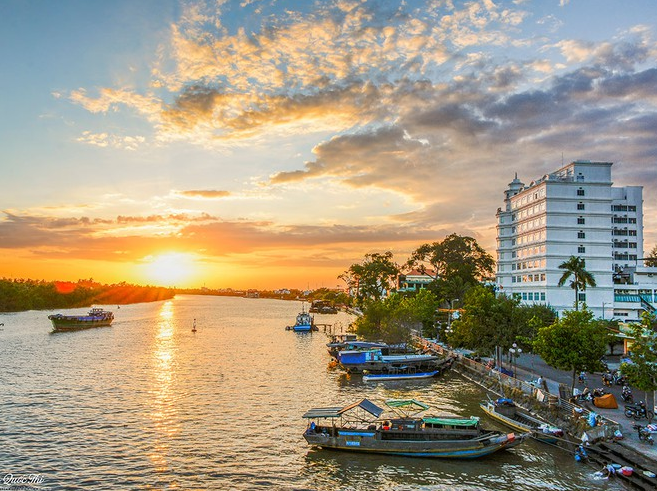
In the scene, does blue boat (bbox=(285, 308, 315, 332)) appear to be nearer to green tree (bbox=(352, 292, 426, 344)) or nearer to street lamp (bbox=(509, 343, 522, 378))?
green tree (bbox=(352, 292, 426, 344))

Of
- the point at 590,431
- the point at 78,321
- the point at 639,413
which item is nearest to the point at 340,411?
the point at 590,431

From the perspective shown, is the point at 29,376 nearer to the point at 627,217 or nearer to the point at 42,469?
the point at 42,469

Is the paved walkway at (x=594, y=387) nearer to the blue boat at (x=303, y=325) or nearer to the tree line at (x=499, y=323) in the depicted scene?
the tree line at (x=499, y=323)

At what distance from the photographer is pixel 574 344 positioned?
144ft

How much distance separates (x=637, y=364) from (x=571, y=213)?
68091 millimetres

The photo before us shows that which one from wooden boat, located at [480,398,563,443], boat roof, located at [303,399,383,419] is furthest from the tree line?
boat roof, located at [303,399,383,419]

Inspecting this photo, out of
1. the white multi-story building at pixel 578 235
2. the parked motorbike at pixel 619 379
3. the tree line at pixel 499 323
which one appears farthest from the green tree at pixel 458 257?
the parked motorbike at pixel 619 379

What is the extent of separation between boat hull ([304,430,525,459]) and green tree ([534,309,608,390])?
36.0 feet

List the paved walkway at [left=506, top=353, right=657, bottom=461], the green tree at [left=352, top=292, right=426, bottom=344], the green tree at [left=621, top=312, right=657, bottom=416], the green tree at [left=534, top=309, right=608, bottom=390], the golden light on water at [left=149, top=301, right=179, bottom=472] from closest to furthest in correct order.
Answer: the paved walkway at [left=506, top=353, right=657, bottom=461] → the green tree at [left=621, top=312, right=657, bottom=416] → the golden light on water at [left=149, top=301, right=179, bottom=472] → the green tree at [left=534, top=309, right=608, bottom=390] → the green tree at [left=352, top=292, right=426, bottom=344]

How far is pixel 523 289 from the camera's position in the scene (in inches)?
4222

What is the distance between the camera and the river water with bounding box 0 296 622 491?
32281 mm

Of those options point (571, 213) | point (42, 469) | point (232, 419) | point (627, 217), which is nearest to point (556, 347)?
point (232, 419)

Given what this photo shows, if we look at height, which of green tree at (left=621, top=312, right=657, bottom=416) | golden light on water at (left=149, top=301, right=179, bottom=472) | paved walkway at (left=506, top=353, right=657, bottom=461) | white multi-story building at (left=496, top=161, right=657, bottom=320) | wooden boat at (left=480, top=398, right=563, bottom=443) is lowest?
A: golden light on water at (left=149, top=301, right=179, bottom=472)

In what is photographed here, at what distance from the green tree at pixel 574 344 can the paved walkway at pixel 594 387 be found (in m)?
3.71
